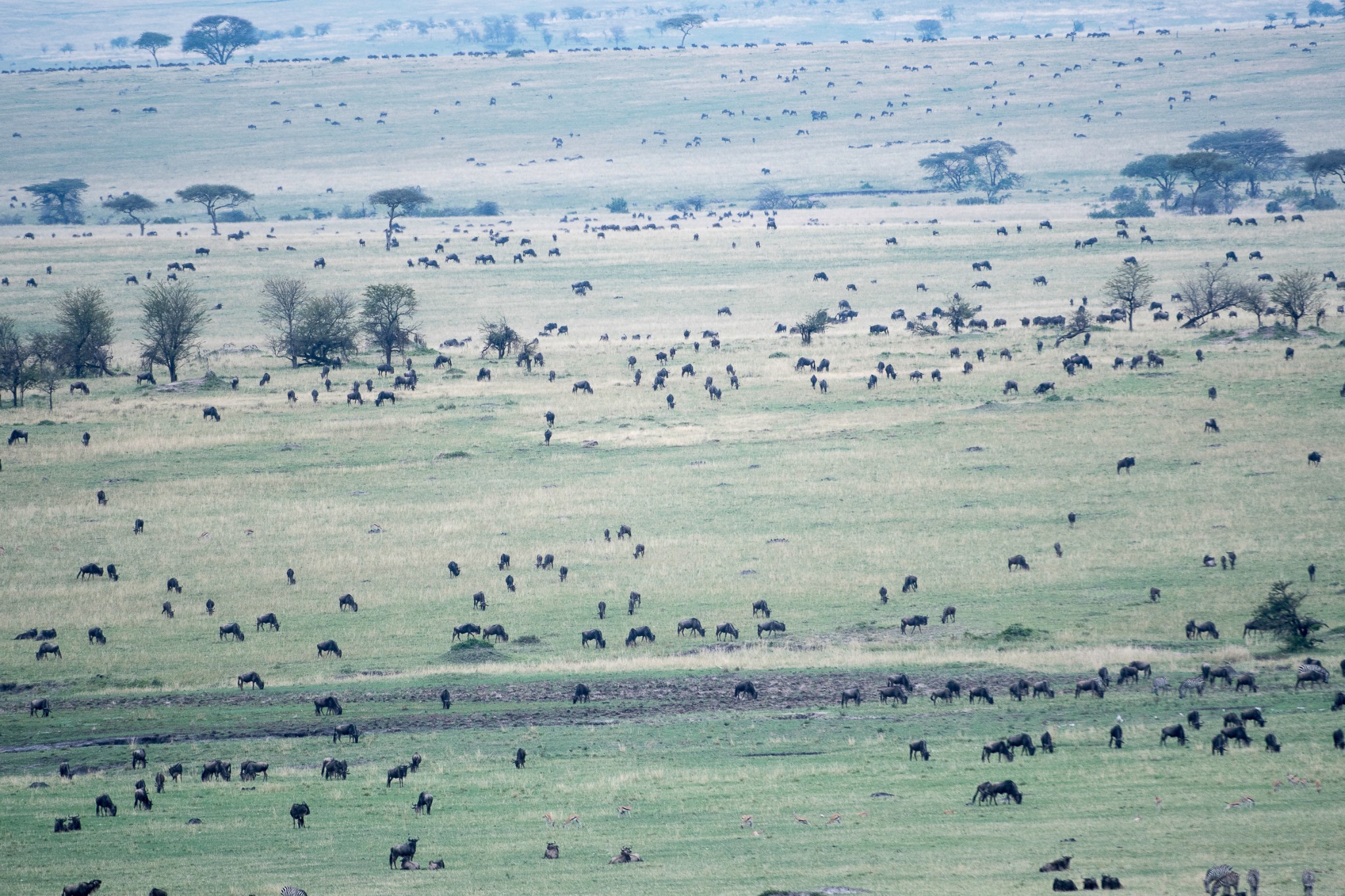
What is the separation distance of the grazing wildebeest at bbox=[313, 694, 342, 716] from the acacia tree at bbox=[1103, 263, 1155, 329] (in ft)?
152

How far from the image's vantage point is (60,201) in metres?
114

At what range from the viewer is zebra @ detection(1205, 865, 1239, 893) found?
13.9 meters

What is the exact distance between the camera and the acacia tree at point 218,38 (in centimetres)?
18025

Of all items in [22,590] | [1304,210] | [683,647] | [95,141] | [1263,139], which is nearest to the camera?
[683,647]

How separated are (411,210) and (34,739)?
94173 millimetres

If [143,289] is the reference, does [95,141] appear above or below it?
above

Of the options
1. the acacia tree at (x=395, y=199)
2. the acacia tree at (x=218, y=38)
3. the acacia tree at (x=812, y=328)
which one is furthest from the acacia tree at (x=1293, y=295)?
the acacia tree at (x=218, y=38)

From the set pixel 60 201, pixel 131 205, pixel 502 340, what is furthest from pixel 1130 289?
pixel 60 201

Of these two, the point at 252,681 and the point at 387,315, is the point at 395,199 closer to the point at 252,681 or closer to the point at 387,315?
the point at 387,315

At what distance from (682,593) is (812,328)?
33.8 metres

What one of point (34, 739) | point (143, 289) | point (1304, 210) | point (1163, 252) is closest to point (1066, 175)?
point (1304, 210)

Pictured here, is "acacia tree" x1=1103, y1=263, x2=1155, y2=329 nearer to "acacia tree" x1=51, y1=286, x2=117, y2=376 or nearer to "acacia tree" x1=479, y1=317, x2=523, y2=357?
"acacia tree" x1=479, y1=317, x2=523, y2=357

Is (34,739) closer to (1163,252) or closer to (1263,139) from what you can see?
(1163,252)

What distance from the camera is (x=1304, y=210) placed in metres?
95.5
